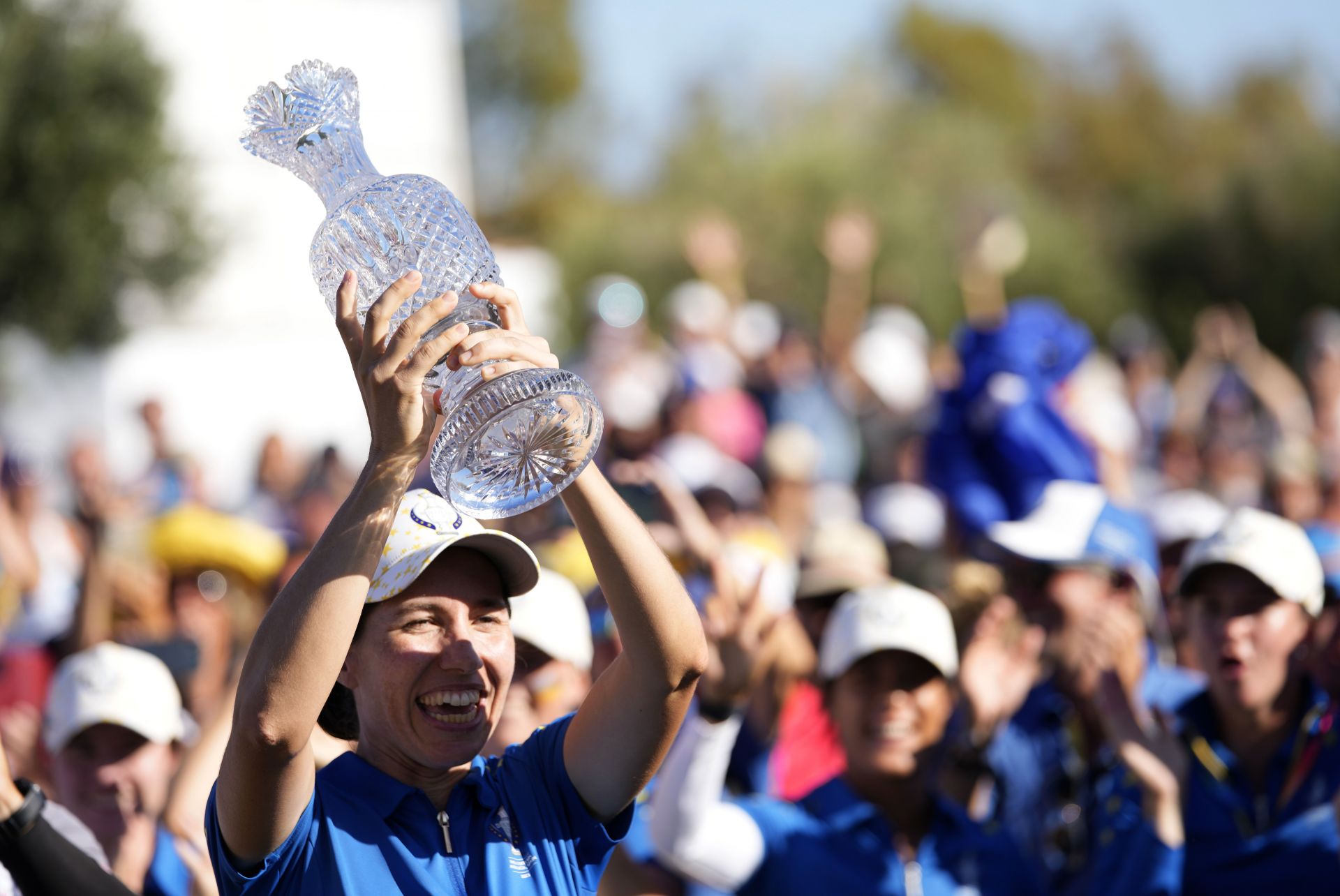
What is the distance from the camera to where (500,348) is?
2.35 m

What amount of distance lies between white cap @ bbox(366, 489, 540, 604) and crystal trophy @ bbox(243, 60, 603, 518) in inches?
9.0

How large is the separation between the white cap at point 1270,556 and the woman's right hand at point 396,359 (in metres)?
2.75

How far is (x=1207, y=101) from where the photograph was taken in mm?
53031

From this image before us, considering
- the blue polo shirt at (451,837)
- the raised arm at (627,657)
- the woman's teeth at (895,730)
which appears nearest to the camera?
the blue polo shirt at (451,837)

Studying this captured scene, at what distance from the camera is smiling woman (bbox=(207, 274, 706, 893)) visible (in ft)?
7.69

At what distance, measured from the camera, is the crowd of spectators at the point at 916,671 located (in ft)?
13.3

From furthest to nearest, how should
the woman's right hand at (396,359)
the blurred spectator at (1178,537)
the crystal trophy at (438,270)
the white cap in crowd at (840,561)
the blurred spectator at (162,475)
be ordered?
the blurred spectator at (162,475) < the blurred spectator at (1178,537) < the white cap in crowd at (840,561) < the crystal trophy at (438,270) < the woman's right hand at (396,359)

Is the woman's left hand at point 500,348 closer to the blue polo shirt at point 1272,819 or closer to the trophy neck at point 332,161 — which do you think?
the trophy neck at point 332,161

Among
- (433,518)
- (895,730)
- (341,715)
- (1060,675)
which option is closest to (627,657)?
(433,518)

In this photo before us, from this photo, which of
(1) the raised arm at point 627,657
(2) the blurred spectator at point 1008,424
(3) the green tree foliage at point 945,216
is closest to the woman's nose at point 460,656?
(1) the raised arm at point 627,657

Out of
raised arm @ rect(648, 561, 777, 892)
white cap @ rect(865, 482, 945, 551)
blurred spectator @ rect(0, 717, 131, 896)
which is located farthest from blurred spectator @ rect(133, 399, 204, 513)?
blurred spectator @ rect(0, 717, 131, 896)

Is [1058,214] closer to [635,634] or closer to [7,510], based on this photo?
[7,510]

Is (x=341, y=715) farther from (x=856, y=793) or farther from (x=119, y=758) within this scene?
(x=856, y=793)

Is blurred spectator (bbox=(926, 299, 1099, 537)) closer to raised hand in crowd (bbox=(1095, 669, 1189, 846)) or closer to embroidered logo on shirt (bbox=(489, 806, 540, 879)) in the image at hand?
raised hand in crowd (bbox=(1095, 669, 1189, 846))
